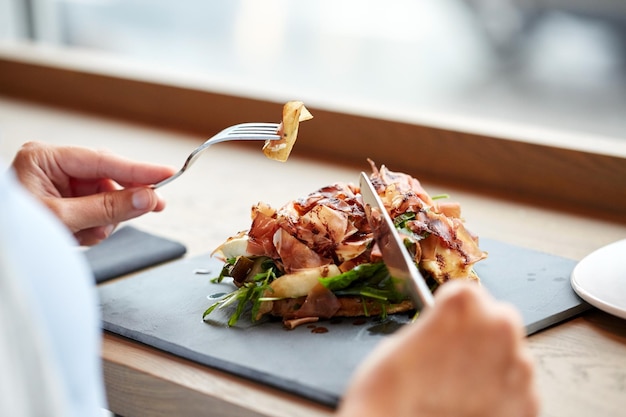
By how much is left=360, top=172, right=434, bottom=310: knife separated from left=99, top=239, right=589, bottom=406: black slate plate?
0.08 m

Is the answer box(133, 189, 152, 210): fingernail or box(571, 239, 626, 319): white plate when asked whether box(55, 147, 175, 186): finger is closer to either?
box(133, 189, 152, 210): fingernail

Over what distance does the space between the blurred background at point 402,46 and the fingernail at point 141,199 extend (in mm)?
2592

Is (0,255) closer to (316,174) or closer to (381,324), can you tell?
(381,324)

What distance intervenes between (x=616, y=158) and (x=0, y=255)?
52.1 inches

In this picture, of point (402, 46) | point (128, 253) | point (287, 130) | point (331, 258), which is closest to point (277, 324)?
point (331, 258)

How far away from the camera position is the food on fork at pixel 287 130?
1.09m

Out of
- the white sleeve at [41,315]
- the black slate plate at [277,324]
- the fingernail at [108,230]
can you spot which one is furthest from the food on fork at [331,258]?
the white sleeve at [41,315]

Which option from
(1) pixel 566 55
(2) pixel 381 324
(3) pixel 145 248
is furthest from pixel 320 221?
(1) pixel 566 55

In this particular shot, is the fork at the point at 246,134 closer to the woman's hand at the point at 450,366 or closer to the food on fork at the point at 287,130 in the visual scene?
A: the food on fork at the point at 287,130

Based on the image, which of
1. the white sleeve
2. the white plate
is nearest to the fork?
the white plate

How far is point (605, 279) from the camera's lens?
1.08m

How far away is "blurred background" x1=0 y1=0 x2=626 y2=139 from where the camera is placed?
470cm

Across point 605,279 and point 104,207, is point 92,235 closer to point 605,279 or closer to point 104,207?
point 104,207

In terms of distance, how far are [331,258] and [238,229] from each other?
1.36ft
